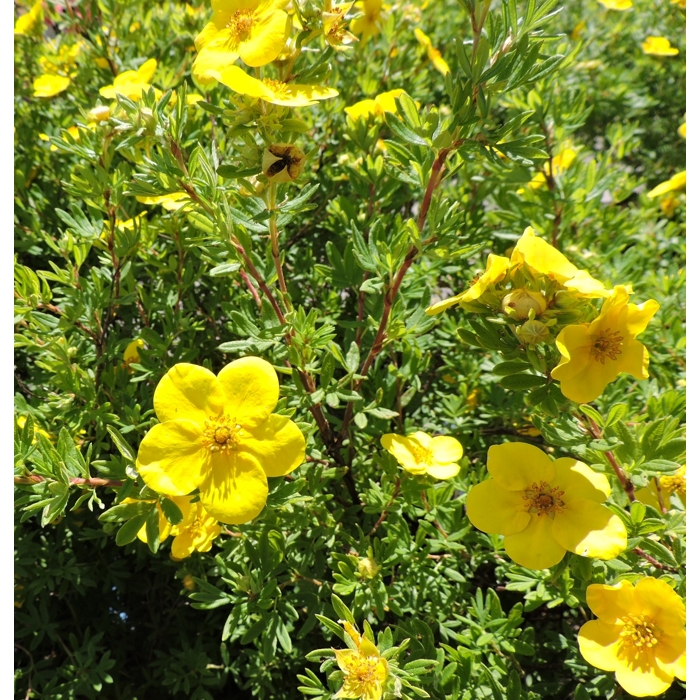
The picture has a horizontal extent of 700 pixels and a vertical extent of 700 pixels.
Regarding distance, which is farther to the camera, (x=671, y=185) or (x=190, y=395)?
(x=671, y=185)

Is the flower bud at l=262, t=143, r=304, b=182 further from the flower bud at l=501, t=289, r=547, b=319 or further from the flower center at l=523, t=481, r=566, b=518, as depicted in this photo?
the flower center at l=523, t=481, r=566, b=518

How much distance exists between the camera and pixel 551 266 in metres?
0.96

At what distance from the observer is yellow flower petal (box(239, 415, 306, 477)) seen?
1066 millimetres

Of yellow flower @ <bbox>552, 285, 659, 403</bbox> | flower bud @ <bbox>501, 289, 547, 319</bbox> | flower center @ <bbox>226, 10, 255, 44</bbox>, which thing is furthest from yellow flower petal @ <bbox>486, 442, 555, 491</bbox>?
flower center @ <bbox>226, 10, 255, 44</bbox>

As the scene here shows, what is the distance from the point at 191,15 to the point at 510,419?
6.23 ft

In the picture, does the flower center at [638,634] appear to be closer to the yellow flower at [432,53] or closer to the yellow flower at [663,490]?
the yellow flower at [663,490]

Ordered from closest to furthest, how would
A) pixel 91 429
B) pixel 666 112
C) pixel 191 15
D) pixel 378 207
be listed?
pixel 91 429 → pixel 378 207 → pixel 191 15 → pixel 666 112

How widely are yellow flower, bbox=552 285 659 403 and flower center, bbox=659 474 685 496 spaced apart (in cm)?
47

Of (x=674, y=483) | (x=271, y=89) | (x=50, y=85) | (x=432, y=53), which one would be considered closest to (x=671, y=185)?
(x=432, y=53)

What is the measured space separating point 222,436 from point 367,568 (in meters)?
0.54

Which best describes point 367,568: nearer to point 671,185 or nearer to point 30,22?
point 671,185

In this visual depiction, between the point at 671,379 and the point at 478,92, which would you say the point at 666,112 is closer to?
the point at 671,379

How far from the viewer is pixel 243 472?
106cm

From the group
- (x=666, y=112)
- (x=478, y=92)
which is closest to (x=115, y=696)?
(x=478, y=92)
